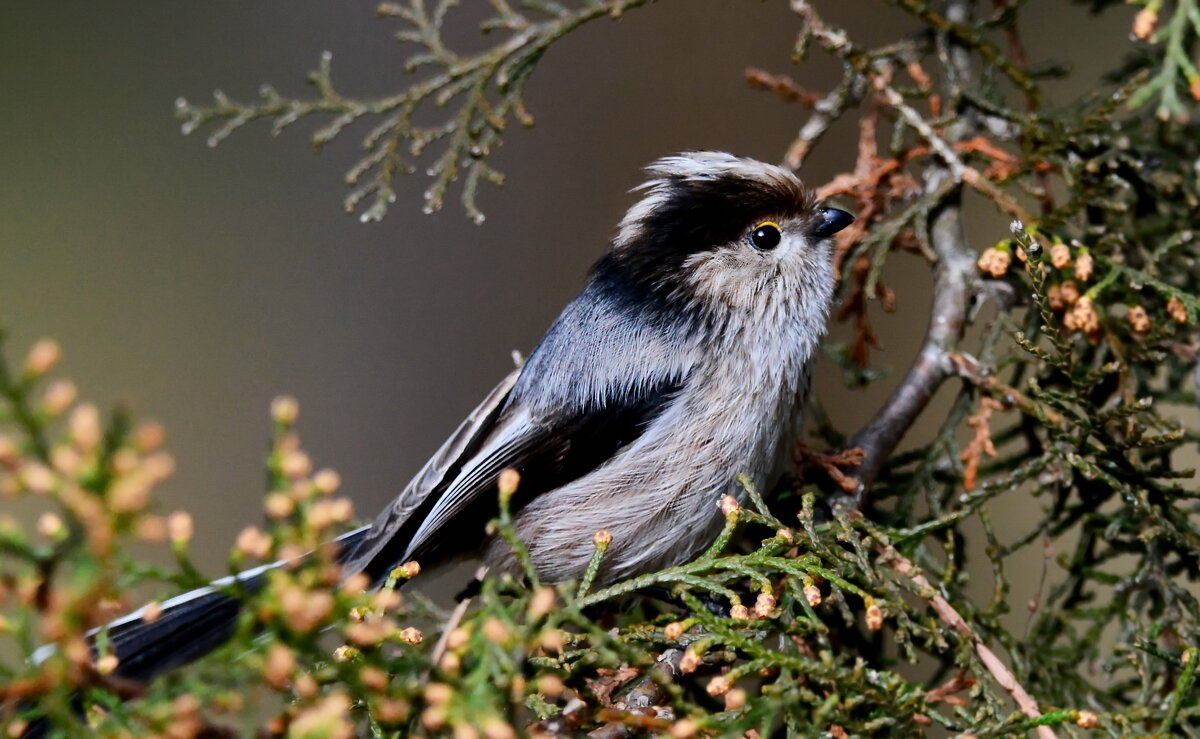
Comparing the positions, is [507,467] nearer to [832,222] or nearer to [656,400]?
[656,400]

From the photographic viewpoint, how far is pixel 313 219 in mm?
4793

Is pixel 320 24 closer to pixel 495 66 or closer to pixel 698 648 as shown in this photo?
pixel 495 66

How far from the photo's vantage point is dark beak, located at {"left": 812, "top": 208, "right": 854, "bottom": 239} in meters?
2.34

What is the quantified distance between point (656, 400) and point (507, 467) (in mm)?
354

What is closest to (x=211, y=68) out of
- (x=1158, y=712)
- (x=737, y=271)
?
(x=737, y=271)

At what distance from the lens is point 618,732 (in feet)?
5.07

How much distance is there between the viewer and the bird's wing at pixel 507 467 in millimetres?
2168

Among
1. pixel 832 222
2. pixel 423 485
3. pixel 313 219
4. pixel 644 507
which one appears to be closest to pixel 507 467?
pixel 423 485

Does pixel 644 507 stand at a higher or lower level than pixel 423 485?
lower

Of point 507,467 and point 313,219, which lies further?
point 313,219

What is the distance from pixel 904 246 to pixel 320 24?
335 centimetres

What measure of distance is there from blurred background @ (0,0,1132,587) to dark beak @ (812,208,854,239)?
185cm

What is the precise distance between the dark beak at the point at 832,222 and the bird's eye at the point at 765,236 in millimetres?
95

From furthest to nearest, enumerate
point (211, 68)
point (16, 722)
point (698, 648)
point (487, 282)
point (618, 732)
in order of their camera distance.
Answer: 1. point (211, 68)
2. point (487, 282)
3. point (618, 732)
4. point (698, 648)
5. point (16, 722)
